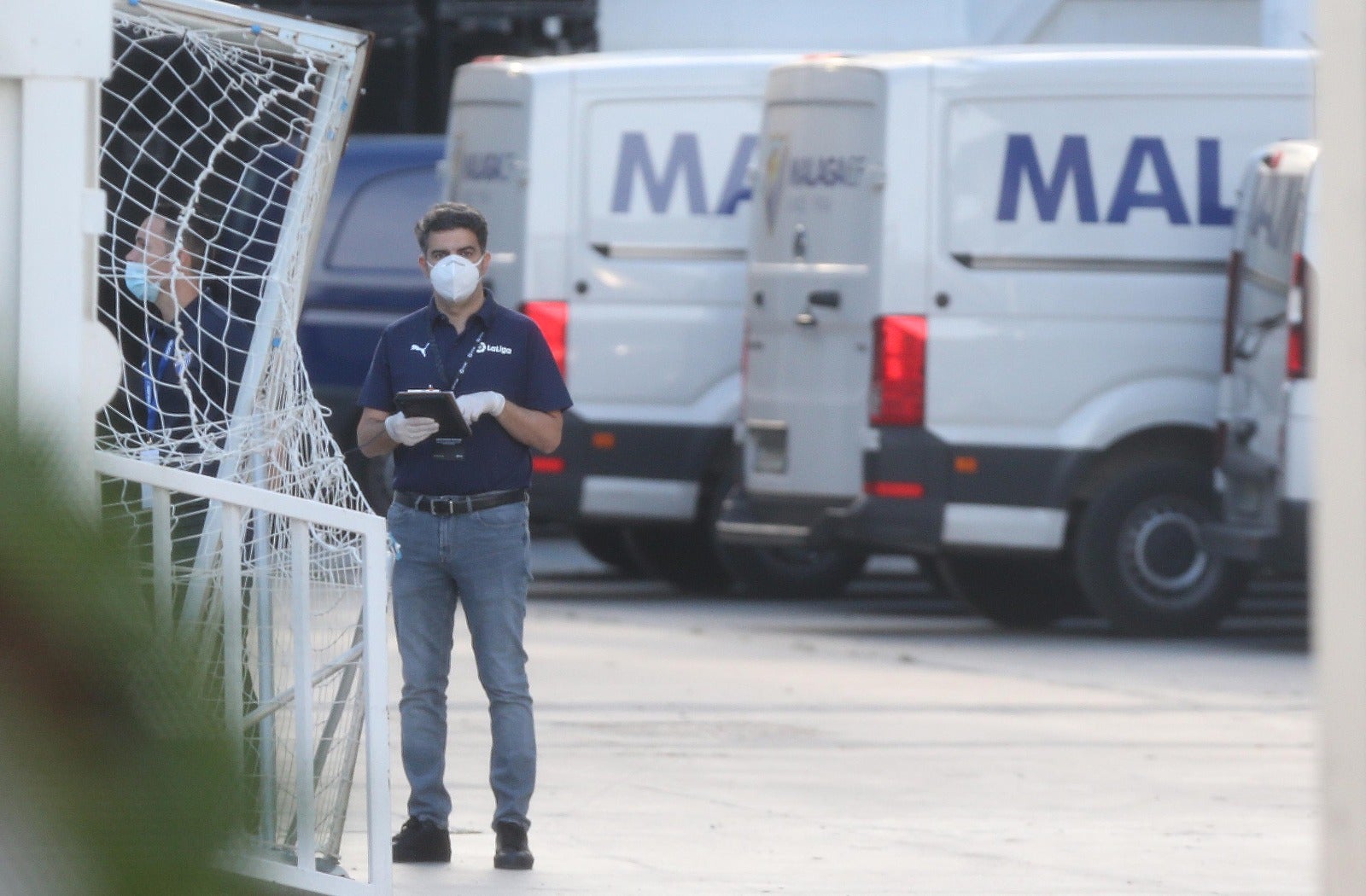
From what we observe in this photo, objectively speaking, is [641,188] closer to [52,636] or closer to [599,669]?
[599,669]

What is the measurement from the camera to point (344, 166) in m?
13.4

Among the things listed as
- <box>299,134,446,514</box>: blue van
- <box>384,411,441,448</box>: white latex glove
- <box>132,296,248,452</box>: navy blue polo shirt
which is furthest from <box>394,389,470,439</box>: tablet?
<box>299,134,446,514</box>: blue van

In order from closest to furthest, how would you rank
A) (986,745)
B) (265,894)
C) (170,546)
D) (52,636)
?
(52,636)
(265,894)
(170,546)
(986,745)

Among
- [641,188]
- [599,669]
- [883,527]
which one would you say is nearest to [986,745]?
[599,669]

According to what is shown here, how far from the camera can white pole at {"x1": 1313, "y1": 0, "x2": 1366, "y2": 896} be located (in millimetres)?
2396

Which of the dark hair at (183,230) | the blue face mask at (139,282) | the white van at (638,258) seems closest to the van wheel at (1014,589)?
the white van at (638,258)

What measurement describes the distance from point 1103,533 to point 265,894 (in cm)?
946

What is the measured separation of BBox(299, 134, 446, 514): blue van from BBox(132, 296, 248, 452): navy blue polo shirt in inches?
291

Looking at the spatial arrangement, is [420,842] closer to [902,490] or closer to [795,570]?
[902,490]

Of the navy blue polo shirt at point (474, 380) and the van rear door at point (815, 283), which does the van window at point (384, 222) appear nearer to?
the van rear door at point (815, 283)

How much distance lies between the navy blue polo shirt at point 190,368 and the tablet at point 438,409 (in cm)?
39

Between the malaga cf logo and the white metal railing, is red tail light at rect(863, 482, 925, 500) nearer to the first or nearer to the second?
the malaga cf logo

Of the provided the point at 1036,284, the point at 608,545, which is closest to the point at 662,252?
the point at 1036,284

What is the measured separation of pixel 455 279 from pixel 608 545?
8.59m
